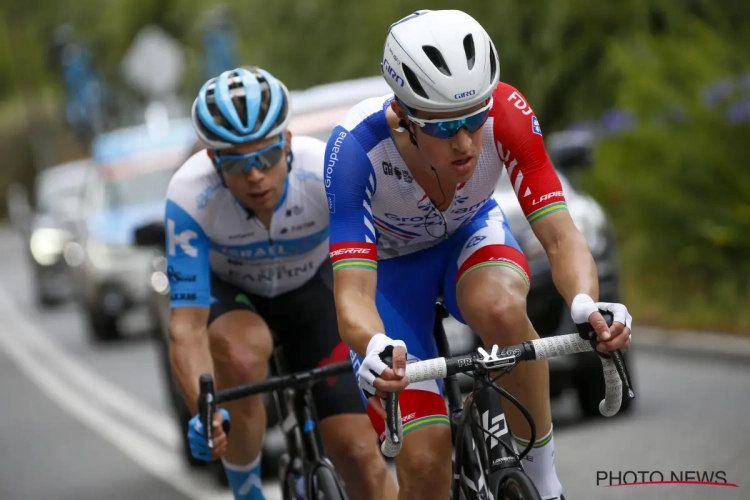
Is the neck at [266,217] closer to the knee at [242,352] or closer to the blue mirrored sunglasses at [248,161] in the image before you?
the blue mirrored sunglasses at [248,161]

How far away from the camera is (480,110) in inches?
179

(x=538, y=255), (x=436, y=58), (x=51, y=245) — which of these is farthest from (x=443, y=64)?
(x=51, y=245)

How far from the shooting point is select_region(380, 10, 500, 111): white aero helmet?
450 centimetres

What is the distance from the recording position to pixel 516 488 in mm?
4387

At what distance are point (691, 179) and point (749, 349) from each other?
8.11ft

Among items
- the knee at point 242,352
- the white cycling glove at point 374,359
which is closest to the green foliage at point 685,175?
the knee at point 242,352

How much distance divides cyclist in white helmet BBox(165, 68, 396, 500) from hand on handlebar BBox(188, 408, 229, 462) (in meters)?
0.43

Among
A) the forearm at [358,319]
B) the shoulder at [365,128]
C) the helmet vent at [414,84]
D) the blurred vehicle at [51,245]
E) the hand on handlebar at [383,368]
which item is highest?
the helmet vent at [414,84]

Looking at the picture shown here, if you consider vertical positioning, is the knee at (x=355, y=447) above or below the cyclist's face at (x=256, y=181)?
below

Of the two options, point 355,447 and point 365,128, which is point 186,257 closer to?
point 355,447

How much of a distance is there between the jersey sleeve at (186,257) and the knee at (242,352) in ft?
0.70

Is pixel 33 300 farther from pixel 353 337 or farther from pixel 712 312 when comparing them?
pixel 353 337

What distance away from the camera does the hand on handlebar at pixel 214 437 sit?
5.20 metres

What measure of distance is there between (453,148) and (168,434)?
758 cm
